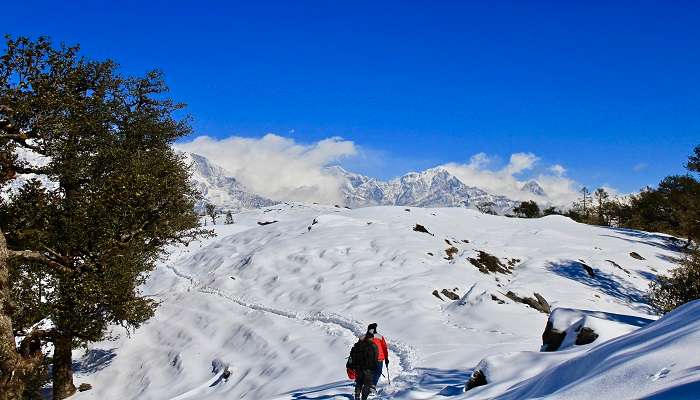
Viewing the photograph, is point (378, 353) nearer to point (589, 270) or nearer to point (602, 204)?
point (589, 270)

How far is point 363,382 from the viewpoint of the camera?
15.8 metres

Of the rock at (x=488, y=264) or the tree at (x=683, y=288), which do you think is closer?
the tree at (x=683, y=288)

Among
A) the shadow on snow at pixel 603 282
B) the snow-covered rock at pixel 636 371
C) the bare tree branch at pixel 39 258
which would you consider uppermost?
the bare tree branch at pixel 39 258

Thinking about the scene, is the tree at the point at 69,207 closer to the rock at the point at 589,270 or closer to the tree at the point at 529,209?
the rock at the point at 589,270

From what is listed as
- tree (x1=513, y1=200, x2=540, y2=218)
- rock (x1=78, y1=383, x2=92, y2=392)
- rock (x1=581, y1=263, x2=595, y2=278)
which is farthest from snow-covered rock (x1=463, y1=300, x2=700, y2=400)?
tree (x1=513, y1=200, x2=540, y2=218)

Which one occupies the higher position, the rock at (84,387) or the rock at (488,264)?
the rock at (488,264)

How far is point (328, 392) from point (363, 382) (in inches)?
128

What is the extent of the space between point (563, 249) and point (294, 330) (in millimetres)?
36745

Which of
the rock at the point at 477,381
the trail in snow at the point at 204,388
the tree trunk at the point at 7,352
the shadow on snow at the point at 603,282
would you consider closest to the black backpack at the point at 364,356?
the rock at the point at 477,381

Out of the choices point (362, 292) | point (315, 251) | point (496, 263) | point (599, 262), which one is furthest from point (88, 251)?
point (599, 262)

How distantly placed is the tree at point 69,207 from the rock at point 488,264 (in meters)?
27.8

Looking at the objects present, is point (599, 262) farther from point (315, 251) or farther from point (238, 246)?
point (238, 246)

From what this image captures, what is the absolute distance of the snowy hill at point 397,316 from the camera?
39.6 feet

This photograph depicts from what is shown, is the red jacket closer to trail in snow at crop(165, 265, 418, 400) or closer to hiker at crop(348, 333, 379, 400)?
hiker at crop(348, 333, 379, 400)
